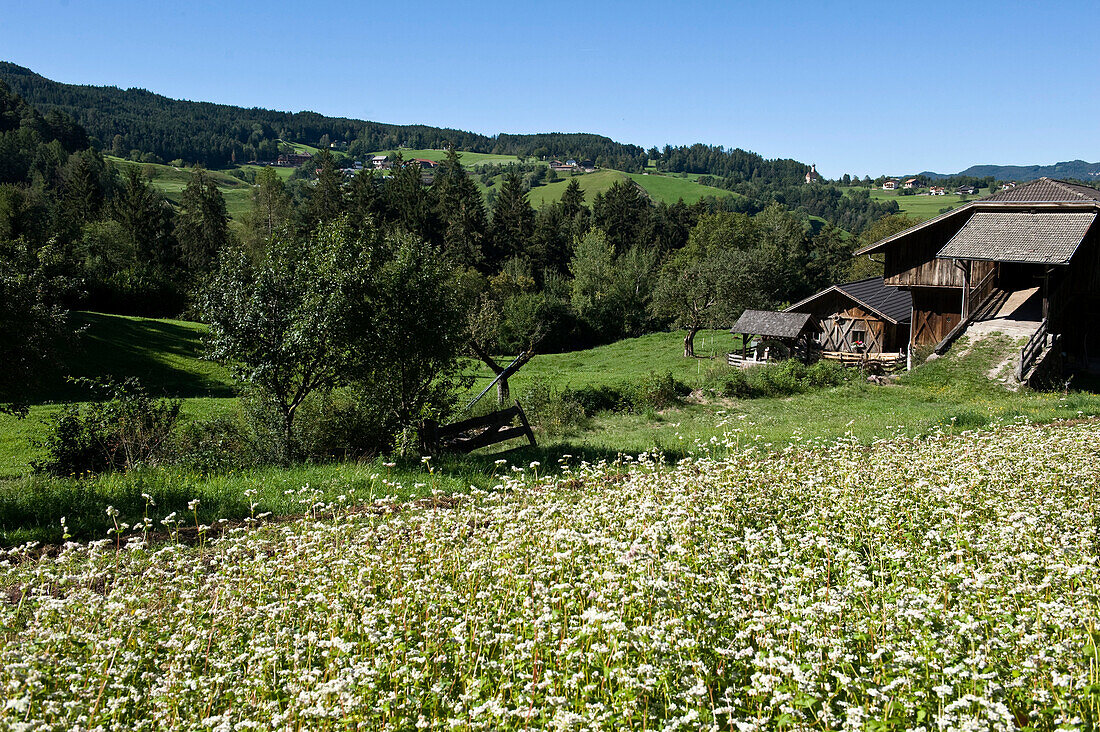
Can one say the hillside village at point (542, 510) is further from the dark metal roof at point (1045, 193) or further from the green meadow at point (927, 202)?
the green meadow at point (927, 202)

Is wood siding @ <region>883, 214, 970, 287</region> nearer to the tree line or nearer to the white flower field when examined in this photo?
the tree line

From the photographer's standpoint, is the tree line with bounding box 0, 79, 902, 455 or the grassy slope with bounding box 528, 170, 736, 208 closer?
the tree line with bounding box 0, 79, 902, 455

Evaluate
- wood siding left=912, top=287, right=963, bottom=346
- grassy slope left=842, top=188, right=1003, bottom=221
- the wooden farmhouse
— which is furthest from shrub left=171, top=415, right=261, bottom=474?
grassy slope left=842, top=188, right=1003, bottom=221

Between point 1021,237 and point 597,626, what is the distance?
30.6m

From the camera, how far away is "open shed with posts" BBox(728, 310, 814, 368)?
122 feet

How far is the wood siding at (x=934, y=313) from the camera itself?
3316 cm

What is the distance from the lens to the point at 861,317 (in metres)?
40.1

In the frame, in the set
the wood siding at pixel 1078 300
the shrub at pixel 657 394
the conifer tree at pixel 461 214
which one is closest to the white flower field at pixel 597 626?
the shrub at pixel 657 394

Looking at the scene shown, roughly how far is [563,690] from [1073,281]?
3320 cm

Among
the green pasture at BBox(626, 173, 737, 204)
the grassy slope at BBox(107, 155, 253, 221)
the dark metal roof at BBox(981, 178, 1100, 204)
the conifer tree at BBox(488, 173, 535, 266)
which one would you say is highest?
the green pasture at BBox(626, 173, 737, 204)

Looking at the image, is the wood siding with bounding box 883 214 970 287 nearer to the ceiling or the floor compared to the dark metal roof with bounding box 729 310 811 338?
nearer to the ceiling

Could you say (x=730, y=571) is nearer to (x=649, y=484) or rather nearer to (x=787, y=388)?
(x=649, y=484)

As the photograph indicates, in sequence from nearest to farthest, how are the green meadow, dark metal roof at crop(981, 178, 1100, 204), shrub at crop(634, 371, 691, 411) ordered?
1. shrub at crop(634, 371, 691, 411)
2. dark metal roof at crop(981, 178, 1100, 204)
3. the green meadow

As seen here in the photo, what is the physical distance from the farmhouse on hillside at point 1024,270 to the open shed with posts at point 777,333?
19.6ft
